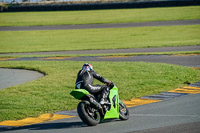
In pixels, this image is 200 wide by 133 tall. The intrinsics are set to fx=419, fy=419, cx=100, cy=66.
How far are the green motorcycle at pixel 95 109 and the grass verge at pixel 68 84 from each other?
2335 millimetres

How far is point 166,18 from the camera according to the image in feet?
173

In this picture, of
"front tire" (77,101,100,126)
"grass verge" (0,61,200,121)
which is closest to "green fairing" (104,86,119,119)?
"front tire" (77,101,100,126)

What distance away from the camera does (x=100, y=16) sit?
5984cm

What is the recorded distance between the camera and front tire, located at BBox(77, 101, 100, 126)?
31.8ft

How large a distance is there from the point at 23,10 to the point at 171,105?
60055 millimetres

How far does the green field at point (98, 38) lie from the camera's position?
34259 millimetres

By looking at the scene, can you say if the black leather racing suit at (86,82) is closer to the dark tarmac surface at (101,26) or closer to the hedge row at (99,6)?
the dark tarmac surface at (101,26)

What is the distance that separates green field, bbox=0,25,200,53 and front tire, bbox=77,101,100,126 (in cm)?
2239

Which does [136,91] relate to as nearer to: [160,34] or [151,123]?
[151,123]

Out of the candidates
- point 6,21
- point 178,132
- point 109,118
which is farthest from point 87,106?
point 6,21

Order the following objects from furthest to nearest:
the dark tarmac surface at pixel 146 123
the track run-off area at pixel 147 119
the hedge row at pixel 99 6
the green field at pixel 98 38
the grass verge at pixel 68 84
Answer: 1. the hedge row at pixel 99 6
2. the green field at pixel 98 38
3. the grass verge at pixel 68 84
4. the track run-off area at pixel 147 119
5. the dark tarmac surface at pixel 146 123

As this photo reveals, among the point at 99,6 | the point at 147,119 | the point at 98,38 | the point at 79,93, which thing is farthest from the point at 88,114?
the point at 99,6

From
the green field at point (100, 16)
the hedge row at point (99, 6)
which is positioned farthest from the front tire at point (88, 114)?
the hedge row at point (99, 6)

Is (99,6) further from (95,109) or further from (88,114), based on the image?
(88,114)
